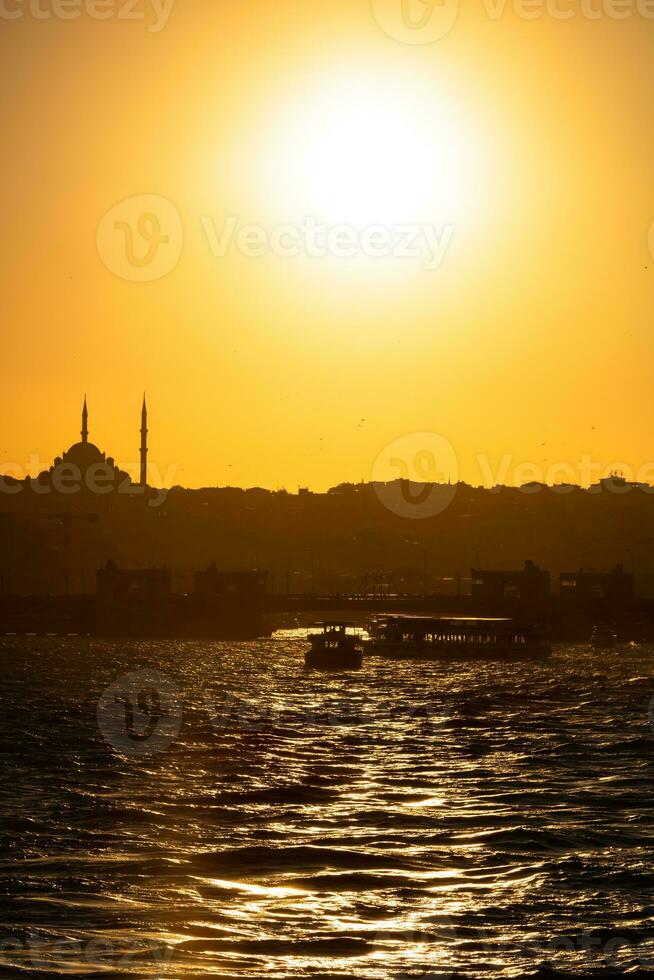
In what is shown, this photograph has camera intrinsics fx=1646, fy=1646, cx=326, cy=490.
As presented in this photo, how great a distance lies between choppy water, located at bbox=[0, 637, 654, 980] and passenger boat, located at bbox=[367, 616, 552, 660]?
3882 centimetres

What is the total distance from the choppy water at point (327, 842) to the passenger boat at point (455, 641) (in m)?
38.8

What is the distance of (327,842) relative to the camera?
26.8 m

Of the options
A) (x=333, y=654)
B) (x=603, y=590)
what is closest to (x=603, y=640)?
(x=603, y=590)

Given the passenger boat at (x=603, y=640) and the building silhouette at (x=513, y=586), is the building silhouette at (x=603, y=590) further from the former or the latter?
the passenger boat at (x=603, y=640)

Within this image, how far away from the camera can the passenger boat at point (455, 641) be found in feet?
310

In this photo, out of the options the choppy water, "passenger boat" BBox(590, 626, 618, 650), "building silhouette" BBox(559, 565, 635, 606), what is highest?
"building silhouette" BBox(559, 565, 635, 606)

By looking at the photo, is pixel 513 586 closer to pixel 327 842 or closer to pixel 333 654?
pixel 333 654

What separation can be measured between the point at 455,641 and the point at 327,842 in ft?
228

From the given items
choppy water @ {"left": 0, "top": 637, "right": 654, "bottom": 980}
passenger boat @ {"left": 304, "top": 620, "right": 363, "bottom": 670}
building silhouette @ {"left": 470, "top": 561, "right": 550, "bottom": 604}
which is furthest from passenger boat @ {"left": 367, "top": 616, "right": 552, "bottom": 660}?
choppy water @ {"left": 0, "top": 637, "right": 654, "bottom": 980}

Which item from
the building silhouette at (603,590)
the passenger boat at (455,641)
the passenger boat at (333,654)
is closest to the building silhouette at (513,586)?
the building silhouette at (603,590)

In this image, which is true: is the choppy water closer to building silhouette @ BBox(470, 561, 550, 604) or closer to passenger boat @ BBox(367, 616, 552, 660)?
Result: passenger boat @ BBox(367, 616, 552, 660)

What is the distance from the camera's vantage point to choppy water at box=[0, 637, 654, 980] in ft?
65.5

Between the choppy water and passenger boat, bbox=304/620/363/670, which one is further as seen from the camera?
passenger boat, bbox=304/620/363/670

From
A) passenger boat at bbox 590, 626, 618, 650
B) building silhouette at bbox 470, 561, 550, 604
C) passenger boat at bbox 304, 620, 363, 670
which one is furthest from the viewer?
building silhouette at bbox 470, 561, 550, 604
